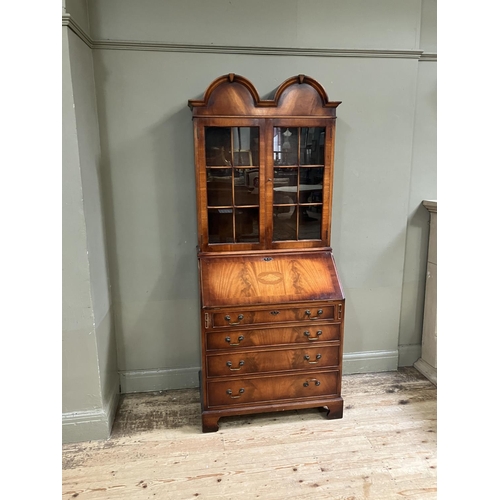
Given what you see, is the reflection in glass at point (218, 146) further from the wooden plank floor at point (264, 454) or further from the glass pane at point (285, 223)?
the wooden plank floor at point (264, 454)

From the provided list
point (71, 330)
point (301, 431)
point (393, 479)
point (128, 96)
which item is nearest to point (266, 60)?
point (128, 96)

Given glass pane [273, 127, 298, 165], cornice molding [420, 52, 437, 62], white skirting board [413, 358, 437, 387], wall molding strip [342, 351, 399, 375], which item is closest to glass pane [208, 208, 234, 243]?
glass pane [273, 127, 298, 165]

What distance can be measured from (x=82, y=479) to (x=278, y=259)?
1.54 m

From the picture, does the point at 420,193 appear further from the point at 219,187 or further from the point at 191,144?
the point at 191,144

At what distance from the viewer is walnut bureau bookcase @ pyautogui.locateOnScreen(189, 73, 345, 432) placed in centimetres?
220

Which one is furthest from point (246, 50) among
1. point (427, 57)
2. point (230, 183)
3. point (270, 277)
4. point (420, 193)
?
point (420, 193)

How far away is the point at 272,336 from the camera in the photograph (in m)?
2.27

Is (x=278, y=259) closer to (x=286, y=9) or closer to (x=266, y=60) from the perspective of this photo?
(x=266, y=60)

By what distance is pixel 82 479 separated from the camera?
1.94 m

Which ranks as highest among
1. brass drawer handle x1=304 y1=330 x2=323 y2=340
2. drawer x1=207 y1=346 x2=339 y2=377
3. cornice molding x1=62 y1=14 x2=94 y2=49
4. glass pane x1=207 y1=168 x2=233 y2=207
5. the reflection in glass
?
cornice molding x1=62 y1=14 x2=94 y2=49

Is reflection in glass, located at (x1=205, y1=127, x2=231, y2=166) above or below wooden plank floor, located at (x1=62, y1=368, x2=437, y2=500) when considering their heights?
above

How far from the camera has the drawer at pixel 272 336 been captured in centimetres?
222

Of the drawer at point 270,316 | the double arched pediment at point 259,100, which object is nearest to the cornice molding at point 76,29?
the double arched pediment at point 259,100

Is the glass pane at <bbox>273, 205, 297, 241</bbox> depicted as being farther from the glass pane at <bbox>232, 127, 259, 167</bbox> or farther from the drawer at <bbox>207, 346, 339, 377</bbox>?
the drawer at <bbox>207, 346, 339, 377</bbox>
